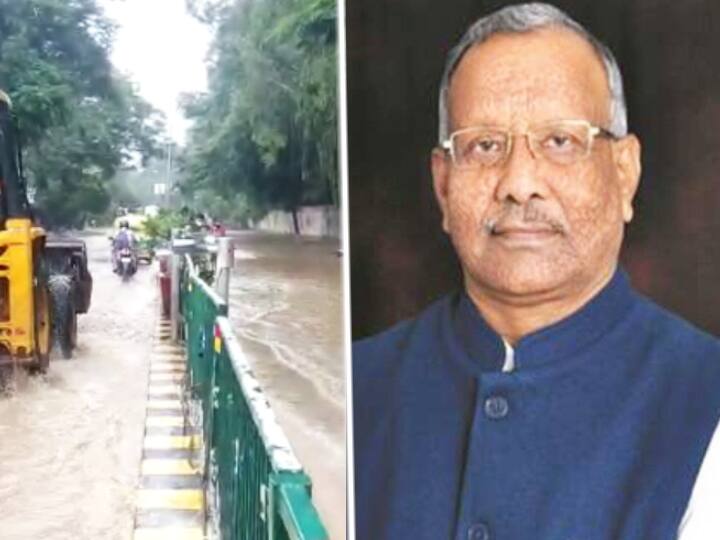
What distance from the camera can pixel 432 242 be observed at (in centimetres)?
193

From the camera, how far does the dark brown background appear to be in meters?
1.85

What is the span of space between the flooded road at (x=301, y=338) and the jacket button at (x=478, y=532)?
26 cm

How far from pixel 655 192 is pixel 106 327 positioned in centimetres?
113

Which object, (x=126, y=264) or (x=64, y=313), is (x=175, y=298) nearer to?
(x=126, y=264)

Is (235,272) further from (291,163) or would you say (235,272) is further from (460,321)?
(460,321)

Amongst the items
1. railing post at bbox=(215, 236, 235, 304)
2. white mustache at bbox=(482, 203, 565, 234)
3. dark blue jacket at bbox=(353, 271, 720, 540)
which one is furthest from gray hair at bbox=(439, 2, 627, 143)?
railing post at bbox=(215, 236, 235, 304)

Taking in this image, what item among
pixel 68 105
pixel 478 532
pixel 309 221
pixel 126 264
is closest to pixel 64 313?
pixel 126 264

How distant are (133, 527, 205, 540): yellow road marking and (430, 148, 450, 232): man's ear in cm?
79

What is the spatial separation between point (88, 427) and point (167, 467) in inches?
7.0

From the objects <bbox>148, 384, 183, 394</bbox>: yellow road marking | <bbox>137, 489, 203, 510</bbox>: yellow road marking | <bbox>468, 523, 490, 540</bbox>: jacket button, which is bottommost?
<bbox>468, 523, 490, 540</bbox>: jacket button

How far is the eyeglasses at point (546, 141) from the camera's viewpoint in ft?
5.93

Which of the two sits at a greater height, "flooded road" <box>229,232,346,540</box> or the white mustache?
the white mustache

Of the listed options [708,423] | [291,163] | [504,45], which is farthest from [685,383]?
[291,163]

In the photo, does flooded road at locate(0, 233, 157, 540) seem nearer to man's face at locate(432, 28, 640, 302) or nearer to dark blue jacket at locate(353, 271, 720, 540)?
dark blue jacket at locate(353, 271, 720, 540)
